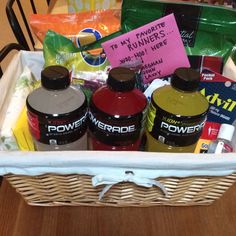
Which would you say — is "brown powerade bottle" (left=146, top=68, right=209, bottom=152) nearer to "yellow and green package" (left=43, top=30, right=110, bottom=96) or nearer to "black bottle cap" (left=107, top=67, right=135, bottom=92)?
"black bottle cap" (left=107, top=67, right=135, bottom=92)

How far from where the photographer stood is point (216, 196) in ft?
1.91

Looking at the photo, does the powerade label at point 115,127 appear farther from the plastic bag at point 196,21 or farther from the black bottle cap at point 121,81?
the plastic bag at point 196,21

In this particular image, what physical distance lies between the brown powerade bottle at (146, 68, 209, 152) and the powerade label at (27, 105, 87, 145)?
12cm

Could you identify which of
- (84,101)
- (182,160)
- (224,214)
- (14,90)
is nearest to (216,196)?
(224,214)

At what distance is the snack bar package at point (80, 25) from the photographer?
2.39ft

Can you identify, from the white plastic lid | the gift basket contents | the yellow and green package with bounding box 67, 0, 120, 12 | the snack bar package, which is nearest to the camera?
the gift basket contents

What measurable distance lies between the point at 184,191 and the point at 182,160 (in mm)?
124

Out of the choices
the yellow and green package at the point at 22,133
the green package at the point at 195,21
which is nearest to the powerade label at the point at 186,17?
the green package at the point at 195,21

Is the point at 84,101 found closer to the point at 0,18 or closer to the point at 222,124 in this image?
the point at 222,124

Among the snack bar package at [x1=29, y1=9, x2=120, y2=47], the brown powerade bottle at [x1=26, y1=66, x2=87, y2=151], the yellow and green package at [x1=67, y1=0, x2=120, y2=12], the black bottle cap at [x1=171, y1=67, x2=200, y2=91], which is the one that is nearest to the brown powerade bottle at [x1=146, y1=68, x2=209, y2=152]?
the black bottle cap at [x1=171, y1=67, x2=200, y2=91]

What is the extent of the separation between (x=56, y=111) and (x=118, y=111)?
93mm

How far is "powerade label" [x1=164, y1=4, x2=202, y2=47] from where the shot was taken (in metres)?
0.65

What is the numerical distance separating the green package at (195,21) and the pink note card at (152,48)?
0.06m

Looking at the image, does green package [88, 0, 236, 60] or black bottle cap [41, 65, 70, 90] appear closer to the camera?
black bottle cap [41, 65, 70, 90]
